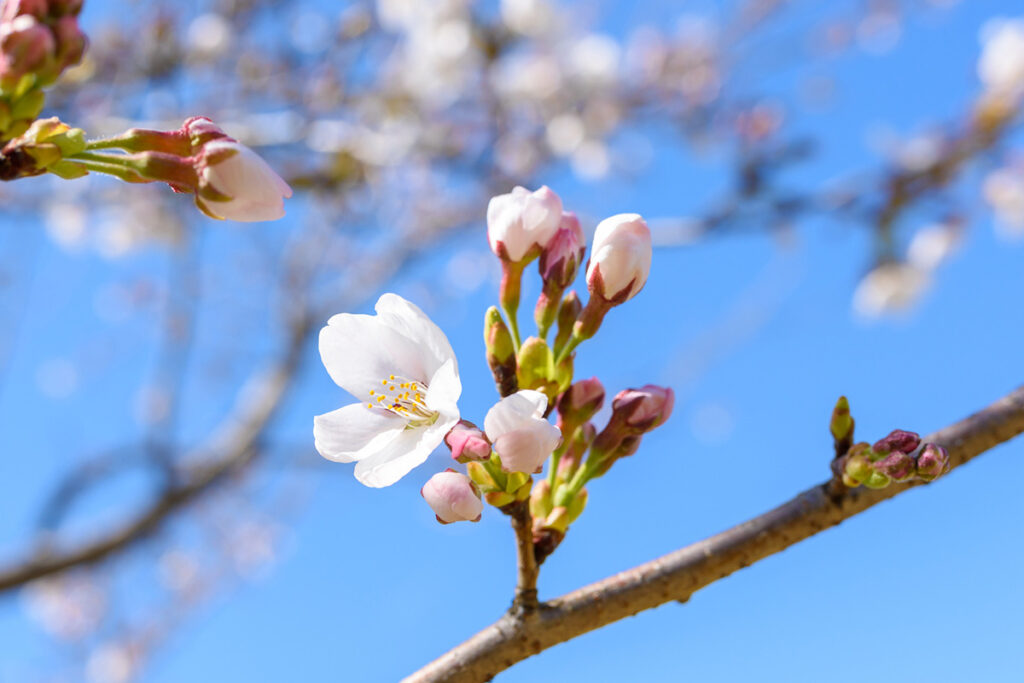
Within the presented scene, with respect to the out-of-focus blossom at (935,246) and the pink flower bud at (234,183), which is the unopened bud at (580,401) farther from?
the out-of-focus blossom at (935,246)

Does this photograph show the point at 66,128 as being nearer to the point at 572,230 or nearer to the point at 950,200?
the point at 572,230

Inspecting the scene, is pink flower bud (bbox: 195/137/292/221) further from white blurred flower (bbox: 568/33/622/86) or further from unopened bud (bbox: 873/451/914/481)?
white blurred flower (bbox: 568/33/622/86)

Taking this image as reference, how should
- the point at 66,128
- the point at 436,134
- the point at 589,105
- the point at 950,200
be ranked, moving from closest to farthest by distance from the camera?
the point at 66,128 < the point at 950,200 < the point at 436,134 < the point at 589,105

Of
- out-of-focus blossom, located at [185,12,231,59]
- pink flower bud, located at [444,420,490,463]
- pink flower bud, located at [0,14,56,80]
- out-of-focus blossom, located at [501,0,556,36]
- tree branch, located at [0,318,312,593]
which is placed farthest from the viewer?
out-of-focus blossom, located at [501,0,556,36]

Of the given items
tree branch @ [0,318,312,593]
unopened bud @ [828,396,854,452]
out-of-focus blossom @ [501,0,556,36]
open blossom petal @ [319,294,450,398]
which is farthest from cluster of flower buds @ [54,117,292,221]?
out-of-focus blossom @ [501,0,556,36]

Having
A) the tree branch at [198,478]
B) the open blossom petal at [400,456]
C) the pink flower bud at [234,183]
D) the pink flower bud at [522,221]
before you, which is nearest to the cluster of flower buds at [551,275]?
the pink flower bud at [522,221]

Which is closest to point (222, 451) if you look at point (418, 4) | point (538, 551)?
point (418, 4)

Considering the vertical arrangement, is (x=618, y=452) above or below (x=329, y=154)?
below
